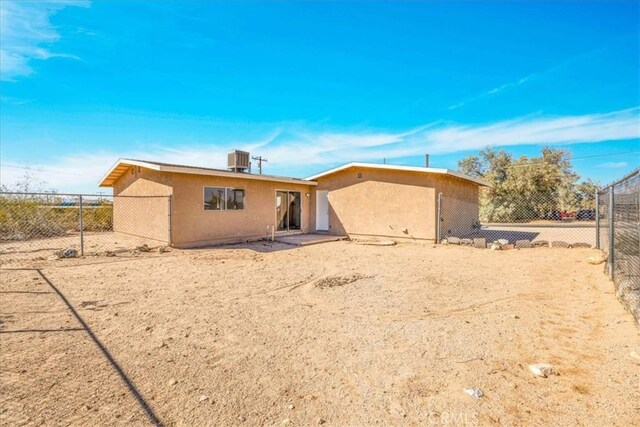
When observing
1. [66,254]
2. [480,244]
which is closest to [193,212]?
[66,254]

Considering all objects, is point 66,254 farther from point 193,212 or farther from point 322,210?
point 322,210

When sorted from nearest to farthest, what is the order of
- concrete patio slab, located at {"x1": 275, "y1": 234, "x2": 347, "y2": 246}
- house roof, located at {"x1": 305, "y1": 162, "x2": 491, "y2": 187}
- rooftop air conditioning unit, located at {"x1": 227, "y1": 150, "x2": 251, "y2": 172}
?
1. house roof, located at {"x1": 305, "y1": 162, "x2": 491, "y2": 187}
2. concrete patio slab, located at {"x1": 275, "y1": 234, "x2": 347, "y2": 246}
3. rooftop air conditioning unit, located at {"x1": 227, "y1": 150, "x2": 251, "y2": 172}

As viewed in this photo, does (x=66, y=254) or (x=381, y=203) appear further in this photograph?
(x=381, y=203)

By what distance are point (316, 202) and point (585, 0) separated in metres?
11.5

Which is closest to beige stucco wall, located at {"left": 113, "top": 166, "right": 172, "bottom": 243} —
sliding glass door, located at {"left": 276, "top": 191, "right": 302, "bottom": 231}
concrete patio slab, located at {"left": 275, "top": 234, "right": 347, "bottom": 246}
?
concrete patio slab, located at {"left": 275, "top": 234, "right": 347, "bottom": 246}

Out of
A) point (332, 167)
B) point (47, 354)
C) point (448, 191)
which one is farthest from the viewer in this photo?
point (332, 167)

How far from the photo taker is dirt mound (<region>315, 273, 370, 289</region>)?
6.23m

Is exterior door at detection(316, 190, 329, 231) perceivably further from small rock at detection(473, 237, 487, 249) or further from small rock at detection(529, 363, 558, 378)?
small rock at detection(529, 363, 558, 378)

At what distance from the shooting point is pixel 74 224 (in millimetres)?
15758

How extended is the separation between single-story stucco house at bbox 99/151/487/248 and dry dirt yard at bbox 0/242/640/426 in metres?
4.62

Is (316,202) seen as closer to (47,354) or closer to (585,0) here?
(585,0)

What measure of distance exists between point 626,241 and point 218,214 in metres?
11.1

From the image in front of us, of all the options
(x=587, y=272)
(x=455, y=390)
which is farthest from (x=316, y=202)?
(x=455, y=390)

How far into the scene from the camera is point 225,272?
7.40 meters
